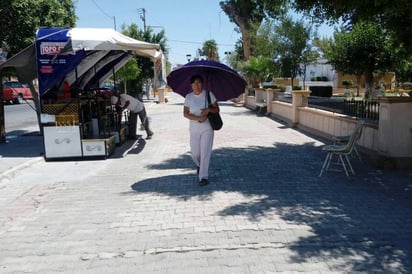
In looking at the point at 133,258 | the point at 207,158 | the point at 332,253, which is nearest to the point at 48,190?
the point at 207,158

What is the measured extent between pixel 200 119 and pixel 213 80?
1.02 metres

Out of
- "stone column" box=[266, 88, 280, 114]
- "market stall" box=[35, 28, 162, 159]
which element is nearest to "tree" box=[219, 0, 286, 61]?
"stone column" box=[266, 88, 280, 114]

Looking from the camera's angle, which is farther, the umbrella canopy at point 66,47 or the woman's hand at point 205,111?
the umbrella canopy at point 66,47

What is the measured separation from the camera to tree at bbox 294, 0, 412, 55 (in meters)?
6.32

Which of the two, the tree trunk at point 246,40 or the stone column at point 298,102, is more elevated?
the tree trunk at point 246,40

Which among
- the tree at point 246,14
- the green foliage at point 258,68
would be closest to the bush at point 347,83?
the tree at point 246,14

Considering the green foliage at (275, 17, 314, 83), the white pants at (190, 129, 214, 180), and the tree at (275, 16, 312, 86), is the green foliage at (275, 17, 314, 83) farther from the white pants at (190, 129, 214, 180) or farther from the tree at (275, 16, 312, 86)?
the white pants at (190, 129, 214, 180)

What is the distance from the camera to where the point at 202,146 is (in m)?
6.60

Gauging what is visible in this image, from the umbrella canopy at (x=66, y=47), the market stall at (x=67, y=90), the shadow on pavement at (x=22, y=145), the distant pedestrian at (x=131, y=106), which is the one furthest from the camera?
the distant pedestrian at (x=131, y=106)

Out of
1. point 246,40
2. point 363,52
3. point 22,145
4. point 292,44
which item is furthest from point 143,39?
point 22,145

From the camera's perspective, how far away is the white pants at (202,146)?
6.57 m

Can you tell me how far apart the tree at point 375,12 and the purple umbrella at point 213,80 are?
2.15 m

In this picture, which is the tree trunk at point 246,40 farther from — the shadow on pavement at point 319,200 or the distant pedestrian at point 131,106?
the shadow on pavement at point 319,200

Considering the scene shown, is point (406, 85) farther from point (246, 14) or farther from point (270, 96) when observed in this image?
point (270, 96)
